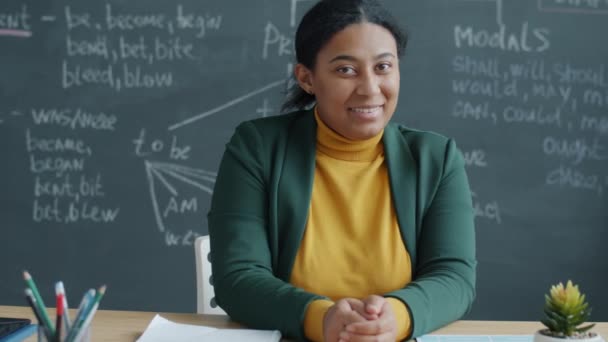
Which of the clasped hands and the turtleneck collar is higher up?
the turtleneck collar

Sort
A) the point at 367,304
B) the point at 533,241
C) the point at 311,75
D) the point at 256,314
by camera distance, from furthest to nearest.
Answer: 1. the point at 533,241
2. the point at 311,75
3. the point at 256,314
4. the point at 367,304

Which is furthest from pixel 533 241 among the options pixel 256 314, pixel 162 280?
pixel 256 314

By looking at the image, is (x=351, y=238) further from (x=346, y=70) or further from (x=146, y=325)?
(x=146, y=325)

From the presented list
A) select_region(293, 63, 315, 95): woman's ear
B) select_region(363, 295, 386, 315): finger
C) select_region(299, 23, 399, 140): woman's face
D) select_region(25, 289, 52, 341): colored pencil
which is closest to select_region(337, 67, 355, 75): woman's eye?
select_region(299, 23, 399, 140): woman's face

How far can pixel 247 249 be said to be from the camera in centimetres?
162

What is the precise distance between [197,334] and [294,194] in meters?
0.41

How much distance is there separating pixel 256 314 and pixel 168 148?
6.06 ft

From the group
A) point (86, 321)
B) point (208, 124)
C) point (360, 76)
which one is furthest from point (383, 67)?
point (208, 124)

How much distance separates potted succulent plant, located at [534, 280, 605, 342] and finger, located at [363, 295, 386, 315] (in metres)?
0.30

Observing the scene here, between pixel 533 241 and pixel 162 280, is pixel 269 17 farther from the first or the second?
pixel 533 241

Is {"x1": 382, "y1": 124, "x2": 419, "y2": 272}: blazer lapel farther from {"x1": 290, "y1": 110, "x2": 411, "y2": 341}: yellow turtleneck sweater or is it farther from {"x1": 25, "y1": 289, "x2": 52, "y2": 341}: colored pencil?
{"x1": 25, "y1": 289, "x2": 52, "y2": 341}: colored pencil

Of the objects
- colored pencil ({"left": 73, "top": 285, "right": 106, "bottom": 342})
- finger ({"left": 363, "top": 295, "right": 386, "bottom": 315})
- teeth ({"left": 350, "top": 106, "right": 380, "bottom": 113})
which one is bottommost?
finger ({"left": 363, "top": 295, "right": 386, "bottom": 315})

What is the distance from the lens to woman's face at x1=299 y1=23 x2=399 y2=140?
1.65 meters

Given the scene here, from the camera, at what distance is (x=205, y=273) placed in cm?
202
